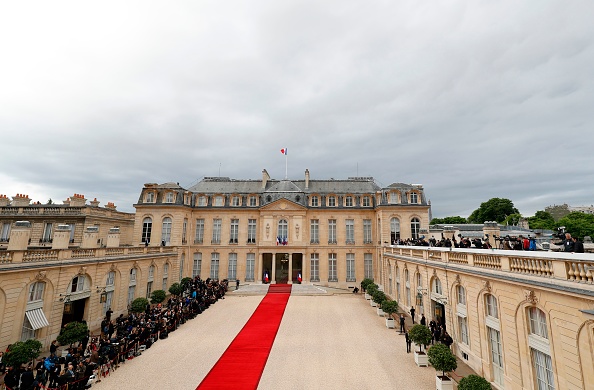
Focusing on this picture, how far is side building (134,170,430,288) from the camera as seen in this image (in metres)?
33.9

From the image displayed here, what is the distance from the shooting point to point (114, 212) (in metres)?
33.7

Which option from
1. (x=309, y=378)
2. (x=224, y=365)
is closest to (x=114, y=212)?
(x=224, y=365)

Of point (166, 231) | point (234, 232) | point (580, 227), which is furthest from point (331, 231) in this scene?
point (580, 227)

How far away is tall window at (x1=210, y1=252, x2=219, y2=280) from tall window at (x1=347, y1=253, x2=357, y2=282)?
1581 cm

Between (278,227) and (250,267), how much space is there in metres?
5.86

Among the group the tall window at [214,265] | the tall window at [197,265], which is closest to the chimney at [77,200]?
the tall window at [197,265]

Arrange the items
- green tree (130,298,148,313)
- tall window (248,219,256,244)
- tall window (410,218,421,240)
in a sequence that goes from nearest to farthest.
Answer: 1. green tree (130,298,148,313)
2. tall window (410,218,421,240)
3. tall window (248,219,256,244)

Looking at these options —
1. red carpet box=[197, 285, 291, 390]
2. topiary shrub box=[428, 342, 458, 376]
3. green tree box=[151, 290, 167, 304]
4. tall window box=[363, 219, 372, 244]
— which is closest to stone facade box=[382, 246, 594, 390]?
topiary shrub box=[428, 342, 458, 376]

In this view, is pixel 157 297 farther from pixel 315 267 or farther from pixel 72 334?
pixel 315 267

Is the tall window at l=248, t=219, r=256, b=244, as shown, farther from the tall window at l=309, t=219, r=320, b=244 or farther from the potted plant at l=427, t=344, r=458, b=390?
the potted plant at l=427, t=344, r=458, b=390

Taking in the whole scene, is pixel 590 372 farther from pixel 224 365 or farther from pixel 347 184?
pixel 347 184

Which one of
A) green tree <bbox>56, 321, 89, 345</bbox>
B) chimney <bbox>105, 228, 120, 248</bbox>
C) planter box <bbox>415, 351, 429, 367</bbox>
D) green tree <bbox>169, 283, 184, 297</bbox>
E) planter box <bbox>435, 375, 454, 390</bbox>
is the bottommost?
planter box <bbox>415, 351, 429, 367</bbox>

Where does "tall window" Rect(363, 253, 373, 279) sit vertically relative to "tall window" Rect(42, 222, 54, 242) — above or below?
below

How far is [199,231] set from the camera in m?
36.6
